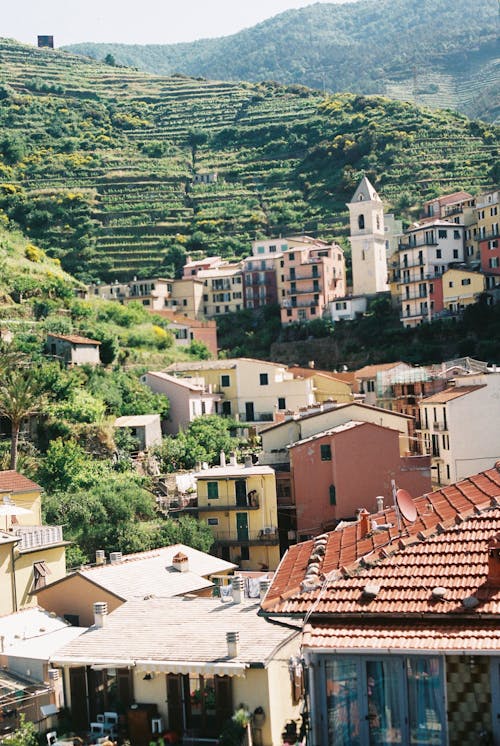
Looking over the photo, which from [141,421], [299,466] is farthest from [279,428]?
[141,421]

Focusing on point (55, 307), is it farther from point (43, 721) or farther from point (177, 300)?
point (43, 721)

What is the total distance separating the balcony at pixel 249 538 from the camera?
44.9 metres

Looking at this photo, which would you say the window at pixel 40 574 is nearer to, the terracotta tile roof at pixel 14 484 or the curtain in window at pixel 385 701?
the terracotta tile roof at pixel 14 484

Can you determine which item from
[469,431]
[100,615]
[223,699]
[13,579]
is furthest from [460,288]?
[223,699]

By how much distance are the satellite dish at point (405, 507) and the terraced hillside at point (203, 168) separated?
87.0m

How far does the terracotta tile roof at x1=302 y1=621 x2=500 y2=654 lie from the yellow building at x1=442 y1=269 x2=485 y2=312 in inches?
2793

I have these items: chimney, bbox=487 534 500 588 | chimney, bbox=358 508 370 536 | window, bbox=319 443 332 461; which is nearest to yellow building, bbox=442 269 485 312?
window, bbox=319 443 332 461

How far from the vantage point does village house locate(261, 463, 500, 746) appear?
10.8 meters

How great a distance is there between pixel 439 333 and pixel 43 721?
6151 cm

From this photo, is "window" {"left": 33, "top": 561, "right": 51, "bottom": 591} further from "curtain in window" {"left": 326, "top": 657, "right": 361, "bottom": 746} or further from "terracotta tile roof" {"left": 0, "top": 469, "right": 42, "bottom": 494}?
"curtain in window" {"left": 326, "top": 657, "right": 361, "bottom": 746}

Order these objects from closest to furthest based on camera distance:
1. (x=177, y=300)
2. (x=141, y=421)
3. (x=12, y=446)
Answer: (x=12, y=446), (x=141, y=421), (x=177, y=300)

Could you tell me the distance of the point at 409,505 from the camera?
13539mm

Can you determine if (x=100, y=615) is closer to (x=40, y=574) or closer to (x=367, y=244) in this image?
(x=40, y=574)

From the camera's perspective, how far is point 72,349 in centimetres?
5803
